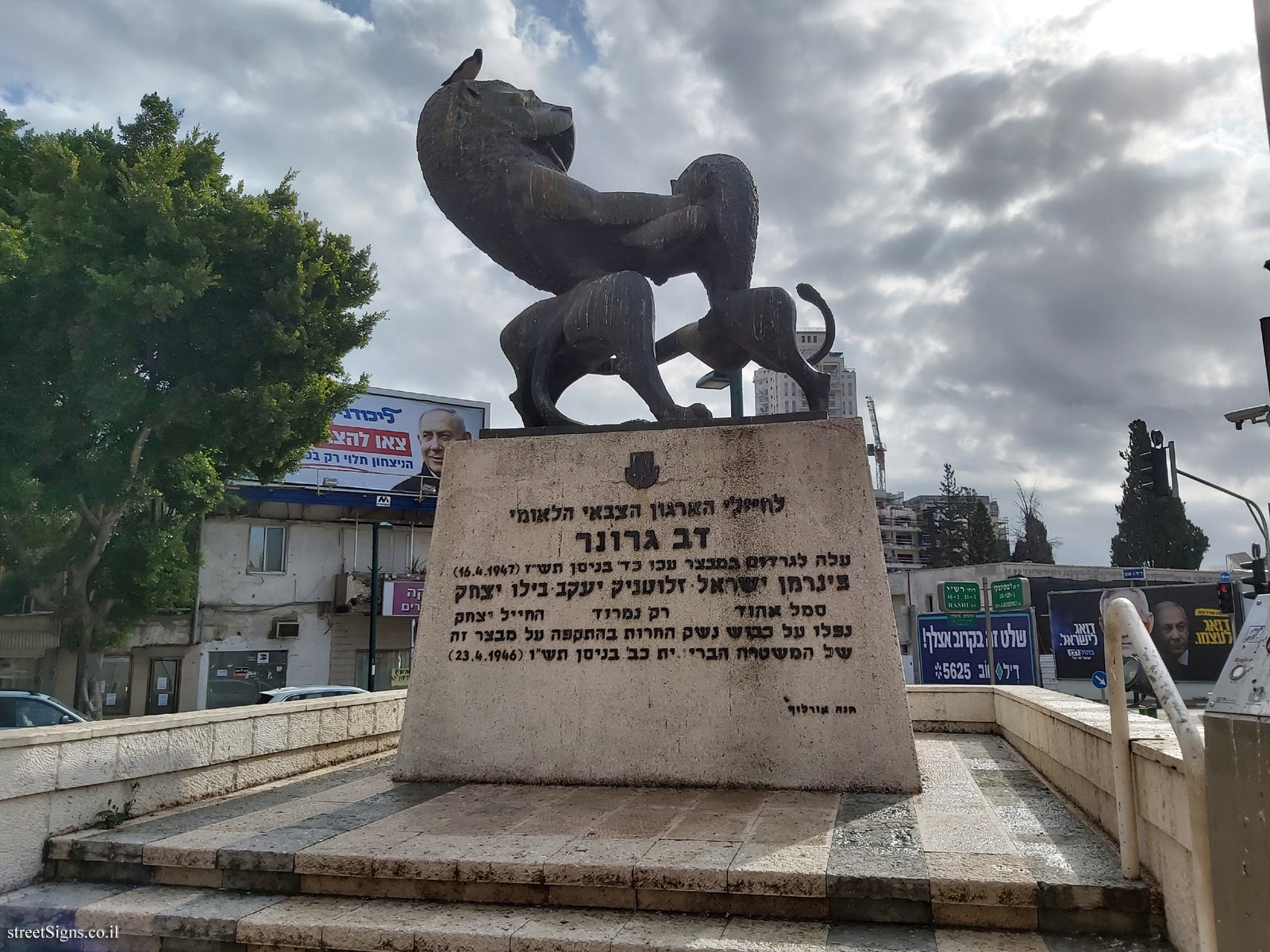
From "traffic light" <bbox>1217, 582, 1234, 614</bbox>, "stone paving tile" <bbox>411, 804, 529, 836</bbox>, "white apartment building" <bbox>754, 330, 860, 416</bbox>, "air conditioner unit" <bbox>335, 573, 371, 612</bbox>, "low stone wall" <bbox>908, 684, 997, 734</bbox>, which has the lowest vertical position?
"stone paving tile" <bbox>411, 804, 529, 836</bbox>

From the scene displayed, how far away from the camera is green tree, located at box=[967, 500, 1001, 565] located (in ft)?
196

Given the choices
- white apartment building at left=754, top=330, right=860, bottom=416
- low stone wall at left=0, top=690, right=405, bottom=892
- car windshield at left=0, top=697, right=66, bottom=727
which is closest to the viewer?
low stone wall at left=0, top=690, right=405, bottom=892

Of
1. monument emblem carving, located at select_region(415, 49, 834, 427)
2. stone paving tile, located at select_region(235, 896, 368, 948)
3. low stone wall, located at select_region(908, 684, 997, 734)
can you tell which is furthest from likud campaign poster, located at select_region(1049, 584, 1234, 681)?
stone paving tile, located at select_region(235, 896, 368, 948)

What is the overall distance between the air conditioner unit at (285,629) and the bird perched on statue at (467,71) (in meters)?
21.1

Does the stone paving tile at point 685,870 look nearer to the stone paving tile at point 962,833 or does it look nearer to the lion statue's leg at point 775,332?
the stone paving tile at point 962,833

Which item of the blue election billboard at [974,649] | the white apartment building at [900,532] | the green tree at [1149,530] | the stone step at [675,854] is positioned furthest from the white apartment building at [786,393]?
the stone step at [675,854]

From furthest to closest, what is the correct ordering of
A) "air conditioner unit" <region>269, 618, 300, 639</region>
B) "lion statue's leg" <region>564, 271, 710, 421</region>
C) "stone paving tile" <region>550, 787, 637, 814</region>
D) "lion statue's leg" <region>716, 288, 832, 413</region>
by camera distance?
"air conditioner unit" <region>269, 618, 300, 639</region> < "lion statue's leg" <region>716, 288, 832, 413</region> < "lion statue's leg" <region>564, 271, 710, 421</region> < "stone paving tile" <region>550, 787, 637, 814</region>

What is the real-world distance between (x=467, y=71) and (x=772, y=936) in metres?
6.27

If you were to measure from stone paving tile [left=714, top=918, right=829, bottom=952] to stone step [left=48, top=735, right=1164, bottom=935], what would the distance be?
0.26 feet

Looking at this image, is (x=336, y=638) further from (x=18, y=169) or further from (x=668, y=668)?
(x=668, y=668)

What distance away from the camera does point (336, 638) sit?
85.6 feet

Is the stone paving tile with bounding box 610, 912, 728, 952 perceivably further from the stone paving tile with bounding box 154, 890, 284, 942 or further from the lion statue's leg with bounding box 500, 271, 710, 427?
the lion statue's leg with bounding box 500, 271, 710, 427

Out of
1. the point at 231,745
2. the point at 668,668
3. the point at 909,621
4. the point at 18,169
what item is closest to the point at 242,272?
the point at 18,169

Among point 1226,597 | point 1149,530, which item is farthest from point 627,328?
point 1149,530
